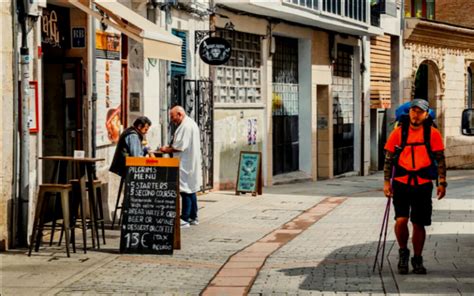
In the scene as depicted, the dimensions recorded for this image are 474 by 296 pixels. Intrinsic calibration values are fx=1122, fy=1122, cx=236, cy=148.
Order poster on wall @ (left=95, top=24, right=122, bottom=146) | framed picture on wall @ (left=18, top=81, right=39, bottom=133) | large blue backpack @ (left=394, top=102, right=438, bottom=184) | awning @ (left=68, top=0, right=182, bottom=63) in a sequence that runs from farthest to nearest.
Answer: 1. poster on wall @ (left=95, top=24, right=122, bottom=146)
2. awning @ (left=68, top=0, right=182, bottom=63)
3. framed picture on wall @ (left=18, top=81, right=39, bottom=133)
4. large blue backpack @ (left=394, top=102, right=438, bottom=184)

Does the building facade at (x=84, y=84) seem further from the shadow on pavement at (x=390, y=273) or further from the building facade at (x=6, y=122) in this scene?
the shadow on pavement at (x=390, y=273)

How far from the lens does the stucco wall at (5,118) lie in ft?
40.8

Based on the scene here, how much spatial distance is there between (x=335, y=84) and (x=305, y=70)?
2.52 m

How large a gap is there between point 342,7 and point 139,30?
1576 cm

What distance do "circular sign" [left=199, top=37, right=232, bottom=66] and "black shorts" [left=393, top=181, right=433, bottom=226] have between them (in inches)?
403

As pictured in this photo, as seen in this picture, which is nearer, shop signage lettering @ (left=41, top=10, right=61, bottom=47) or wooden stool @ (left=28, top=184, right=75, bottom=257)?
wooden stool @ (left=28, top=184, right=75, bottom=257)

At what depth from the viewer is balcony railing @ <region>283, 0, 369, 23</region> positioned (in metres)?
26.2

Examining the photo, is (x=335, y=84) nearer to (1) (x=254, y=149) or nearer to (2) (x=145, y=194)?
(1) (x=254, y=149)

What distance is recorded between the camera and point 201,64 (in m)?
22.0

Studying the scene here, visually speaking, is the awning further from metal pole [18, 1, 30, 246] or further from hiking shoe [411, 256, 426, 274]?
hiking shoe [411, 256, 426, 274]

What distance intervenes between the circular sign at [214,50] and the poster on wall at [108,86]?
455 centimetres

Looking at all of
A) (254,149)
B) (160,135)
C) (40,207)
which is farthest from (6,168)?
(254,149)

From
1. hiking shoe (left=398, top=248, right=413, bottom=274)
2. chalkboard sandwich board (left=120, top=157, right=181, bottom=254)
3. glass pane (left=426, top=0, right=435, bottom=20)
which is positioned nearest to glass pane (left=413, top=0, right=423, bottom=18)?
glass pane (left=426, top=0, right=435, bottom=20)

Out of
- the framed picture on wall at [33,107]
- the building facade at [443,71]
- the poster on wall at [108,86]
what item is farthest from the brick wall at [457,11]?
the framed picture on wall at [33,107]
